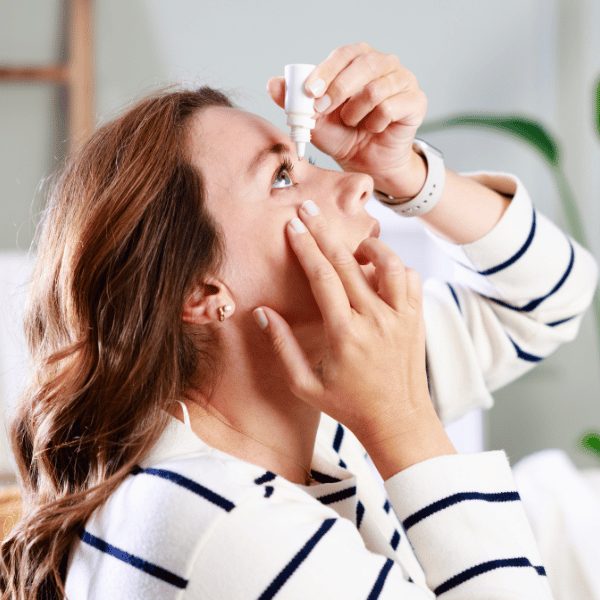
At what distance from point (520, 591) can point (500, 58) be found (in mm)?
1623

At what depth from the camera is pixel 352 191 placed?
30.3 inches

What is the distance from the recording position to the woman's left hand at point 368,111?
717 mm

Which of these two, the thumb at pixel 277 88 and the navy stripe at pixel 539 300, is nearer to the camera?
the thumb at pixel 277 88

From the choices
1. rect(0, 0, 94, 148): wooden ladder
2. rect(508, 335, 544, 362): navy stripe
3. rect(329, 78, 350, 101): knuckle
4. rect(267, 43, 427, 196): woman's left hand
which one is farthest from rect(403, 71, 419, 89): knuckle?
rect(0, 0, 94, 148): wooden ladder

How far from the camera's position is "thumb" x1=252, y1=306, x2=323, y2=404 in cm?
67

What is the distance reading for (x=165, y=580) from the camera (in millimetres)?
535

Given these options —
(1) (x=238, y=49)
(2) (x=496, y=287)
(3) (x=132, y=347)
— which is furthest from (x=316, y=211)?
(1) (x=238, y=49)

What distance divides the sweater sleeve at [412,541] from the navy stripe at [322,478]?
0.17 metres

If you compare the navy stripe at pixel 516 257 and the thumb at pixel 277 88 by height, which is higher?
the thumb at pixel 277 88

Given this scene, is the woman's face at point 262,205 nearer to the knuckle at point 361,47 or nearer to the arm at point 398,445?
the arm at point 398,445

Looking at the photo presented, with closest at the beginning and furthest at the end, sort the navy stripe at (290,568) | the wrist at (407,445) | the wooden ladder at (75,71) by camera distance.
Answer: the navy stripe at (290,568) → the wrist at (407,445) → the wooden ladder at (75,71)

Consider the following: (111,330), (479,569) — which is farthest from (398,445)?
(111,330)

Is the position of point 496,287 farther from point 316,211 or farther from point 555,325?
point 316,211

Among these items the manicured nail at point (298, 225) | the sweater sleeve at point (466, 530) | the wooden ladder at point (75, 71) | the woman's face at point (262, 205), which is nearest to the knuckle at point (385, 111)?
the woman's face at point (262, 205)
